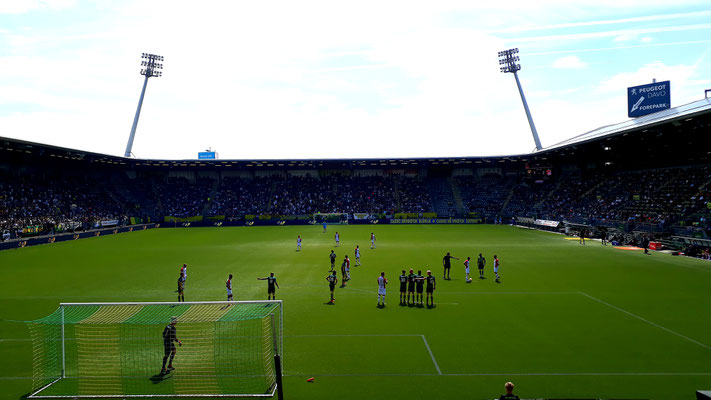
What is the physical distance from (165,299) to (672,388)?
61.4 feet

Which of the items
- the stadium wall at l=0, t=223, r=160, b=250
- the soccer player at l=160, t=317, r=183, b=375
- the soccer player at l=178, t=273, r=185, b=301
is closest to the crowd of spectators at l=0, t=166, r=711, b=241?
the stadium wall at l=0, t=223, r=160, b=250

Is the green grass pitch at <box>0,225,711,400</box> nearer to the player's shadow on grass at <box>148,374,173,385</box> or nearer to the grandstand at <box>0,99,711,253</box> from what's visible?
the player's shadow on grass at <box>148,374,173,385</box>

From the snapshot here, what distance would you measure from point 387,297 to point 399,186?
6079cm

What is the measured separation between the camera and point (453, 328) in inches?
555

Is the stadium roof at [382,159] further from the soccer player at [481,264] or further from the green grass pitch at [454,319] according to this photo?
the soccer player at [481,264]

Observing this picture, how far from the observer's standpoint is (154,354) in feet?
39.8

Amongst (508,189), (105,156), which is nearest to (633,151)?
(508,189)

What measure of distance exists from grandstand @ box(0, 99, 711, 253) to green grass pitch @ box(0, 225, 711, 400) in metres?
17.2

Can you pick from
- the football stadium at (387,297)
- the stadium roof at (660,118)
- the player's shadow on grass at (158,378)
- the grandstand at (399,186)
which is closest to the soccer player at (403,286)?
the football stadium at (387,297)

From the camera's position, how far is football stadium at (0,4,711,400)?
10445 mm

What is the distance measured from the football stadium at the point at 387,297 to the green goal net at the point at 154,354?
74 millimetres

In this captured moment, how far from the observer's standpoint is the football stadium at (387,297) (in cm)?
1045

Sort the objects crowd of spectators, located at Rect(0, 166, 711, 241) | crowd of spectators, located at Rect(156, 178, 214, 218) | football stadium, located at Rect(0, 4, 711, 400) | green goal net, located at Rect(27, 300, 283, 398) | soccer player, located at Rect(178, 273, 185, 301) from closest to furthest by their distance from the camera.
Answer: green goal net, located at Rect(27, 300, 283, 398) → football stadium, located at Rect(0, 4, 711, 400) → soccer player, located at Rect(178, 273, 185, 301) → crowd of spectators, located at Rect(0, 166, 711, 241) → crowd of spectators, located at Rect(156, 178, 214, 218)

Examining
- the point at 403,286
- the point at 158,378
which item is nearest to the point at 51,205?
the point at 158,378
